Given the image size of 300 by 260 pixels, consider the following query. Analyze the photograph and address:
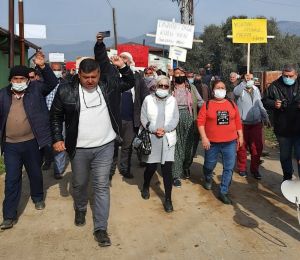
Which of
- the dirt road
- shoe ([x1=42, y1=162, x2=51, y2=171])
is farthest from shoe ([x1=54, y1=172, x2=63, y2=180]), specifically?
shoe ([x1=42, y1=162, x2=51, y2=171])

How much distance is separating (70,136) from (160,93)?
5.18 feet

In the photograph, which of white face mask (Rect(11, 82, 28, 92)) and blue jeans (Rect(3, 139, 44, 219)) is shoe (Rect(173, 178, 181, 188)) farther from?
white face mask (Rect(11, 82, 28, 92))

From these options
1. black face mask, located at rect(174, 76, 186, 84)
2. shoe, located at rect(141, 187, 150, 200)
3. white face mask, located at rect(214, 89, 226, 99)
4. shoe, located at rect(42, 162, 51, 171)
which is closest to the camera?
white face mask, located at rect(214, 89, 226, 99)

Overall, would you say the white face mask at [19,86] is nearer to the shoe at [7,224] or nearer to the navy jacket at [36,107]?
the navy jacket at [36,107]

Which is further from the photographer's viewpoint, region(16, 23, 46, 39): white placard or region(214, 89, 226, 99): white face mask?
region(16, 23, 46, 39): white placard

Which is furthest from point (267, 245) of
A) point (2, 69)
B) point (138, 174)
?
point (2, 69)

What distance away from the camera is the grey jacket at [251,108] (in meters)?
7.04

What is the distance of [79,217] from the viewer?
493 centimetres

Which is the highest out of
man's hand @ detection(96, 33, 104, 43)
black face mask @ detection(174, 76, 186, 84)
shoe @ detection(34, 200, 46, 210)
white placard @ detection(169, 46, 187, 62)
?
white placard @ detection(169, 46, 187, 62)

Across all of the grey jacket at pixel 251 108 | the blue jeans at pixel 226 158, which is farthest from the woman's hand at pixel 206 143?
the grey jacket at pixel 251 108

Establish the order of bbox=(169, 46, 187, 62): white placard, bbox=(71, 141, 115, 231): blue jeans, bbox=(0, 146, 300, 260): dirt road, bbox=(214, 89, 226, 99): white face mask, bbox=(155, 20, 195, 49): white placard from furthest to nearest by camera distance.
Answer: bbox=(169, 46, 187, 62): white placard → bbox=(155, 20, 195, 49): white placard → bbox=(214, 89, 226, 99): white face mask → bbox=(71, 141, 115, 231): blue jeans → bbox=(0, 146, 300, 260): dirt road

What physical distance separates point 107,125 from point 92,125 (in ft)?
0.55

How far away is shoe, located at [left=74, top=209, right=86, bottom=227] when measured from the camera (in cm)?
489

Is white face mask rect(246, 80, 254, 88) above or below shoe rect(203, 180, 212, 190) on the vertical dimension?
above
